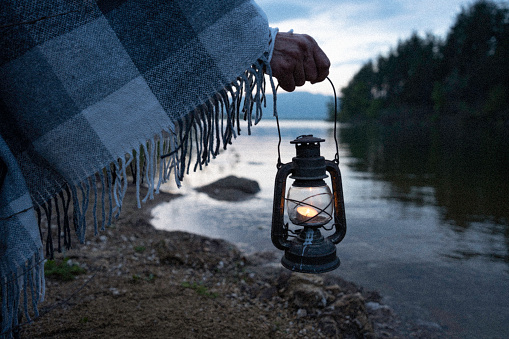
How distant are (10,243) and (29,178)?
0.26 metres

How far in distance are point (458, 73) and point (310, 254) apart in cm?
4812

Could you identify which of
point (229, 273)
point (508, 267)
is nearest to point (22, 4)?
point (229, 273)

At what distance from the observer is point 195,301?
295 cm

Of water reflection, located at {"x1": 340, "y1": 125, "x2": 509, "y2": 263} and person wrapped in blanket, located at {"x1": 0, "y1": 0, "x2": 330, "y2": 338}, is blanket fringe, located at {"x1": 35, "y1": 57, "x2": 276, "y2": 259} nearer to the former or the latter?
person wrapped in blanket, located at {"x1": 0, "y1": 0, "x2": 330, "y2": 338}

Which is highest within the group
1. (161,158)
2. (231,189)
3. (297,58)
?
(297,58)

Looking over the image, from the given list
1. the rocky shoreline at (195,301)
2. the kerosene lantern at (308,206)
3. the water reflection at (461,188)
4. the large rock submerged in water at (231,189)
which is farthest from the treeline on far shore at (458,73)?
the kerosene lantern at (308,206)

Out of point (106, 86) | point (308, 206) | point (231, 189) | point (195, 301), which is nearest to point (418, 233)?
point (231, 189)

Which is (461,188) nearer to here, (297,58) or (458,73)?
(297,58)

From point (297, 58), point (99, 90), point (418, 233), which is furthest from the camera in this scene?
point (418, 233)

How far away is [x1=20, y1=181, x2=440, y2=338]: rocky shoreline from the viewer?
8.21 ft

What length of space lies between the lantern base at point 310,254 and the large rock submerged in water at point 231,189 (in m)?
6.18

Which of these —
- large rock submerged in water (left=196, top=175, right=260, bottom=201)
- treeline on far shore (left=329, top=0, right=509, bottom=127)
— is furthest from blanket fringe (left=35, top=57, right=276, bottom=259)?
treeline on far shore (left=329, top=0, right=509, bottom=127)

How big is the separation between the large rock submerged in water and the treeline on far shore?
30778 millimetres

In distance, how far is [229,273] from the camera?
3.97 metres
